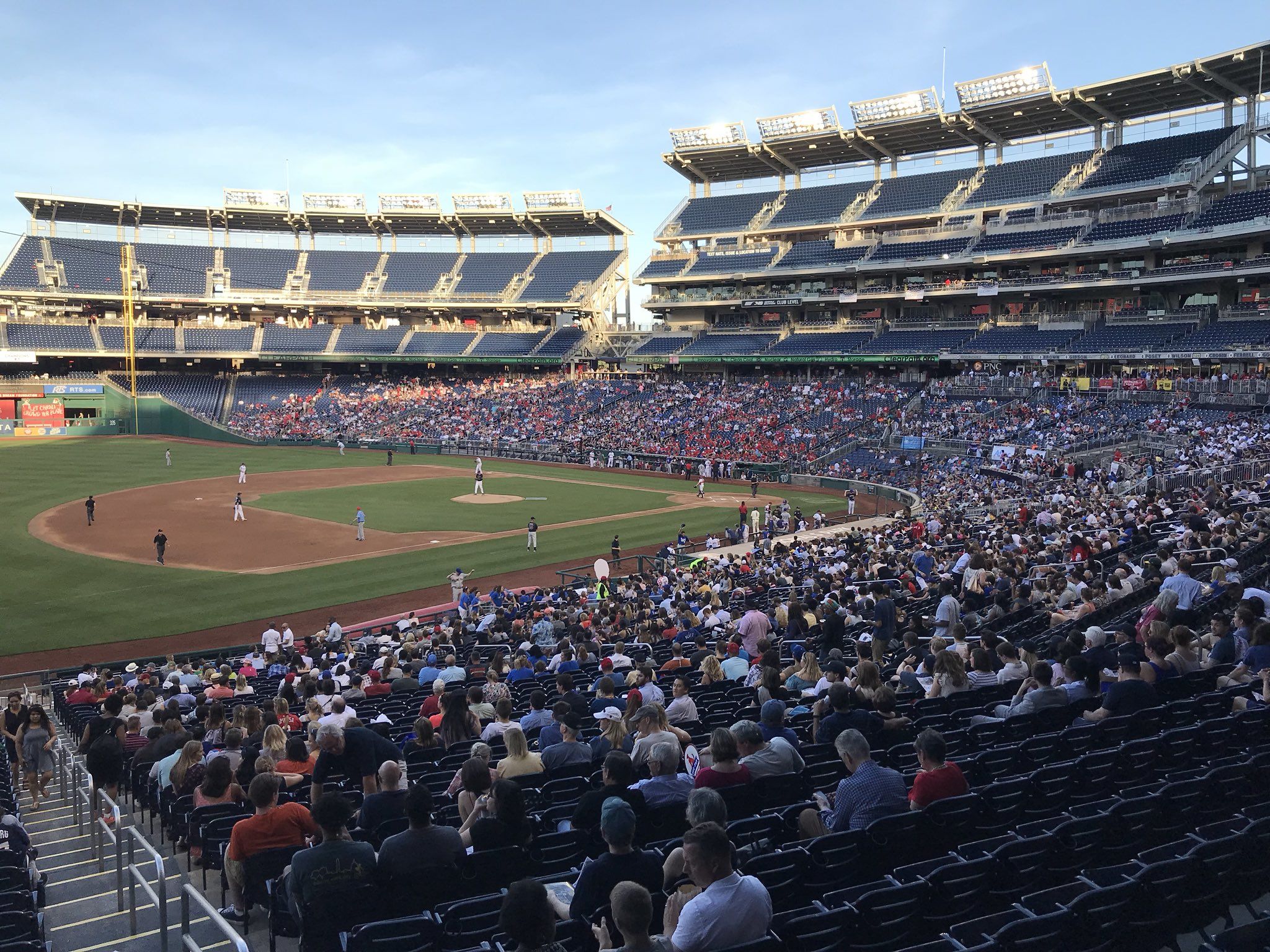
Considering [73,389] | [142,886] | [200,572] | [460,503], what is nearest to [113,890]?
[142,886]

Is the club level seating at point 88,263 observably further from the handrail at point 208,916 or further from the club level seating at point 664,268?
the handrail at point 208,916

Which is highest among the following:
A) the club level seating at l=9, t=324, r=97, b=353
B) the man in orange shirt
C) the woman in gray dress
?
the club level seating at l=9, t=324, r=97, b=353

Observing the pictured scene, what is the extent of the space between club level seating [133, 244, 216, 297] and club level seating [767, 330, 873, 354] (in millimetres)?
56373

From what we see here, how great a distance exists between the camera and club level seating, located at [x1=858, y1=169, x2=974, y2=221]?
65.2 meters

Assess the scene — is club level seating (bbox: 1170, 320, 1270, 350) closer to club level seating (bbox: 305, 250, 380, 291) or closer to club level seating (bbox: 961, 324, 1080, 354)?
club level seating (bbox: 961, 324, 1080, 354)

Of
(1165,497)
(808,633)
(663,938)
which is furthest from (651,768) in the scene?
(1165,497)

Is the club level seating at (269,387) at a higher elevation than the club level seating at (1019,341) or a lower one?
lower

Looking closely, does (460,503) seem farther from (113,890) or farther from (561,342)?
(561,342)

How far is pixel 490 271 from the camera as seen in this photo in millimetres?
92312

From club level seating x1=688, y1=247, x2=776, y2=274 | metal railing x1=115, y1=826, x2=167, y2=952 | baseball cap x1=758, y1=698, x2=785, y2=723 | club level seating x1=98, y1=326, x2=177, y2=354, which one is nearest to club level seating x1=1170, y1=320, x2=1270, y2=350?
club level seating x1=688, y1=247, x2=776, y2=274

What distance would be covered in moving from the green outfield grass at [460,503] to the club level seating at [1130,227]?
30.0m

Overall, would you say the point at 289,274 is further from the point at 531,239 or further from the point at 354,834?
the point at 354,834

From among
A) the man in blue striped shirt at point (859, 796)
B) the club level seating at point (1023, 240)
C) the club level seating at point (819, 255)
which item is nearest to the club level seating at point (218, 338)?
the club level seating at point (819, 255)

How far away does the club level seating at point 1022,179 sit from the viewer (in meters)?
59.6
